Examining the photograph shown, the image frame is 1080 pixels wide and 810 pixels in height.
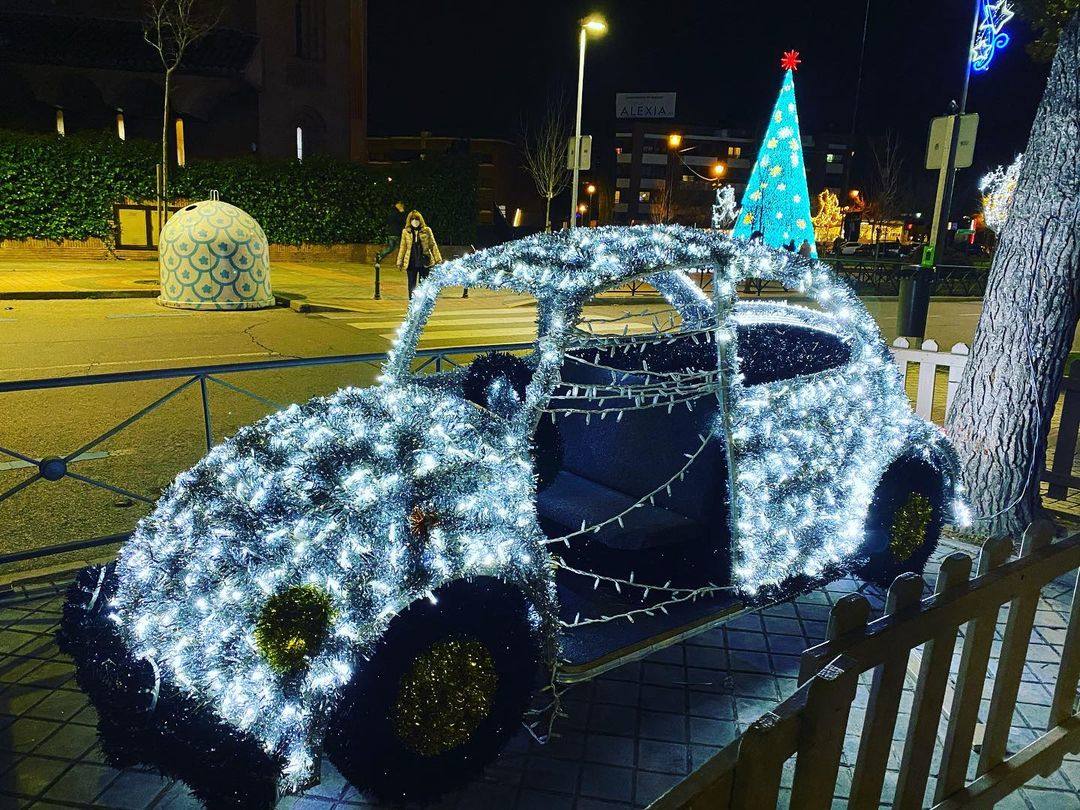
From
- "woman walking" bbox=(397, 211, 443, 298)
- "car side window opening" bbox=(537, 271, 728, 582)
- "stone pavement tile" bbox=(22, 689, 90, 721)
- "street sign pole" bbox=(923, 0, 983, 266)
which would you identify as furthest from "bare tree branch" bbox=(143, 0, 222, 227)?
"stone pavement tile" bbox=(22, 689, 90, 721)

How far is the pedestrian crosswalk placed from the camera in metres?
11.7

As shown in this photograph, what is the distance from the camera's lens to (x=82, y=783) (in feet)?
9.37

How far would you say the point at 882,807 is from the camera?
2.83m

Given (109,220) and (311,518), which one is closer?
(311,518)

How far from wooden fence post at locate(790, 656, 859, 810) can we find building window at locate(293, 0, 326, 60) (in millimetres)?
29903

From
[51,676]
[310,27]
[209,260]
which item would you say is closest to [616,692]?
[51,676]

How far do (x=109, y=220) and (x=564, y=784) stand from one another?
21773mm

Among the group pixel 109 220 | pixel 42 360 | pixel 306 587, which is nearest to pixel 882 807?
pixel 306 587

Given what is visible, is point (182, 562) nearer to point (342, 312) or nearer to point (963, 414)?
point (963, 414)

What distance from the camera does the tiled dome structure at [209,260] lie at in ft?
45.4

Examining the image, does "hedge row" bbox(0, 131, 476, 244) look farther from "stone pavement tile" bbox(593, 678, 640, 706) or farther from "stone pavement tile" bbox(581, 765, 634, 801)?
"stone pavement tile" bbox(581, 765, 634, 801)

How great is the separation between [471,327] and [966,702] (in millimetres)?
10979

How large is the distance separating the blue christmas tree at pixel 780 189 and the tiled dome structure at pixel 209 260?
45.5ft

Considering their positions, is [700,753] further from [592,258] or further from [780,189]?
[780,189]
